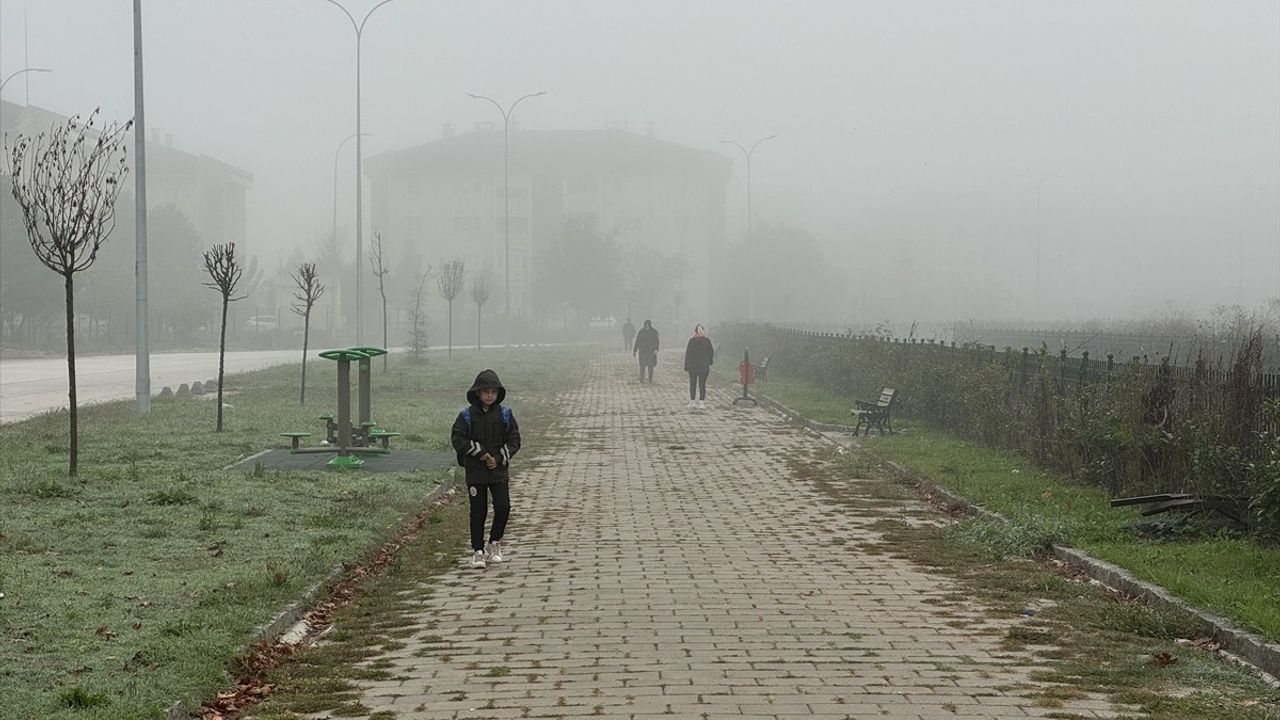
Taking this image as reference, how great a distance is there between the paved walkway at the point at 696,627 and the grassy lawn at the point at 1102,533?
125 centimetres

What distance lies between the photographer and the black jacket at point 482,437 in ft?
35.3

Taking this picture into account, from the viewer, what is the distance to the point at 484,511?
10.9 metres

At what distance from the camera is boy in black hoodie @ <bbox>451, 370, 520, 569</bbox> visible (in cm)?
1076

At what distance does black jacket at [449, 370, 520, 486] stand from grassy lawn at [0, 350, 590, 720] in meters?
1.05

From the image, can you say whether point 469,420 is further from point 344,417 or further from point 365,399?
point 365,399

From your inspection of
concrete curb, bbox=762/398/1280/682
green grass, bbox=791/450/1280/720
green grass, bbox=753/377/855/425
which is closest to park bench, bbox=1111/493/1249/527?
green grass, bbox=791/450/1280/720

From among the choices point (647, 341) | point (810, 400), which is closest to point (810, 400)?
point (810, 400)

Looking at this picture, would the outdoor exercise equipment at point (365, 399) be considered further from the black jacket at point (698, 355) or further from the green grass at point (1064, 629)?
the black jacket at point (698, 355)

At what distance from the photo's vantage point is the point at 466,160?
401ft

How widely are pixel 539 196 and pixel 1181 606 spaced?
113m

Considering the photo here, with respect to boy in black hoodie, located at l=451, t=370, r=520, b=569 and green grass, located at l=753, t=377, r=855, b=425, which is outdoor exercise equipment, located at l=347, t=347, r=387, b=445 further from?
green grass, located at l=753, t=377, r=855, b=425

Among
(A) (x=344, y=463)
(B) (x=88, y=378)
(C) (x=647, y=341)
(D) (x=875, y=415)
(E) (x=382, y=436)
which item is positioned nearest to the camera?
(A) (x=344, y=463)

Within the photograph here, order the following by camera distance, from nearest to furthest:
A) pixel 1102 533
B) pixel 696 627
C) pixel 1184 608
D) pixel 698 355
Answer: pixel 696 627 → pixel 1184 608 → pixel 1102 533 → pixel 698 355

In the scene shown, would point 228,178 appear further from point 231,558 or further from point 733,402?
point 231,558
